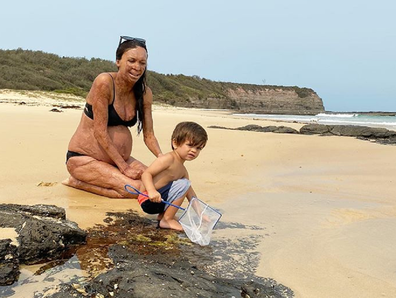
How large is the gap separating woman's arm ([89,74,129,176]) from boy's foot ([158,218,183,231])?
3.44 ft

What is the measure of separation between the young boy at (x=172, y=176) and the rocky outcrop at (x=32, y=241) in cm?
69

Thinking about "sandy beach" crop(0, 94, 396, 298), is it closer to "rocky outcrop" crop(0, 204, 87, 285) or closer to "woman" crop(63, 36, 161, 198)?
"woman" crop(63, 36, 161, 198)

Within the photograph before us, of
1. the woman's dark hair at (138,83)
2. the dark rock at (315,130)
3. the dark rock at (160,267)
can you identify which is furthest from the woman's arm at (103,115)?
the dark rock at (315,130)

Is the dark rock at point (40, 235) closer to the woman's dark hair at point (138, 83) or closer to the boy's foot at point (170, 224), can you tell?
the boy's foot at point (170, 224)

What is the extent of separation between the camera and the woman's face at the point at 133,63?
158 inches

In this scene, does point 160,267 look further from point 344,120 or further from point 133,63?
point 344,120

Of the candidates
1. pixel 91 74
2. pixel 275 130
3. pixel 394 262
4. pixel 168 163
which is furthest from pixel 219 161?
pixel 91 74

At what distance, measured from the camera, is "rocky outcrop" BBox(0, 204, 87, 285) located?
227cm

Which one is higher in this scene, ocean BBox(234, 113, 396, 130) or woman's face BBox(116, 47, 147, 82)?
woman's face BBox(116, 47, 147, 82)

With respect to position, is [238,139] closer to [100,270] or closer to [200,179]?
[200,179]

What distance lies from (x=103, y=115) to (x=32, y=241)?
189cm

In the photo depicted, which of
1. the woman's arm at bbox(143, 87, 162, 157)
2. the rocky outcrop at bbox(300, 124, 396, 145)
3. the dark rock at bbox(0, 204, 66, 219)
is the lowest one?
the dark rock at bbox(0, 204, 66, 219)

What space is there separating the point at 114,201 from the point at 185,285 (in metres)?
2.21

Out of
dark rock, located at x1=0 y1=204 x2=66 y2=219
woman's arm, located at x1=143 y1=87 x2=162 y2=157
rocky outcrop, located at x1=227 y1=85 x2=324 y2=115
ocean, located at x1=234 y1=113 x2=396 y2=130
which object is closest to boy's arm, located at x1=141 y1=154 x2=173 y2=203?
dark rock, located at x1=0 y1=204 x2=66 y2=219
